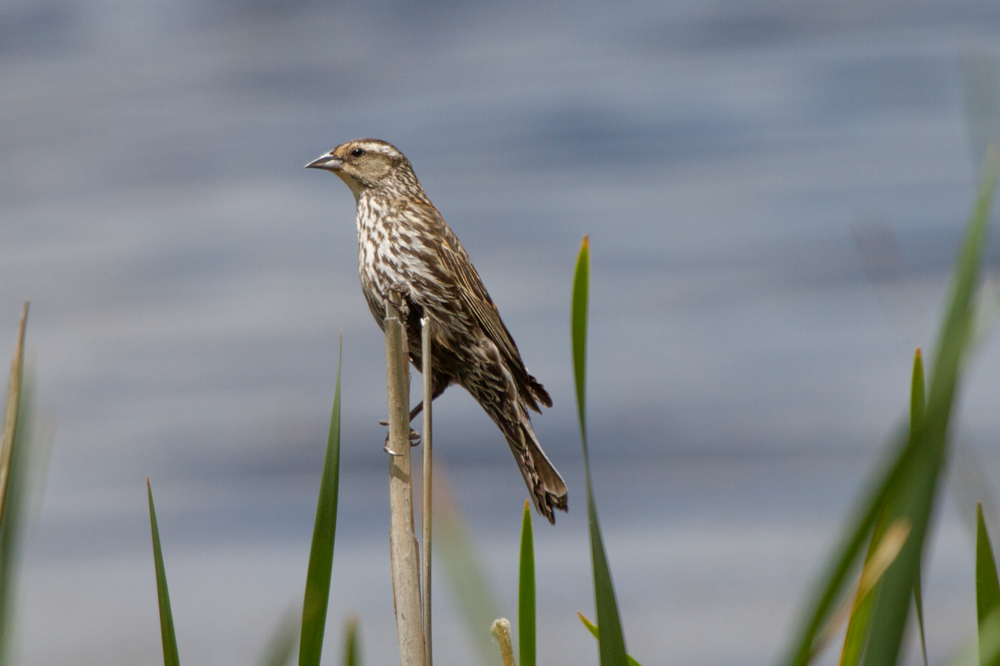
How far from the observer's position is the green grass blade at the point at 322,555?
144 centimetres

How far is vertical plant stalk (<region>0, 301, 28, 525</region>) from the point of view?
4.69ft

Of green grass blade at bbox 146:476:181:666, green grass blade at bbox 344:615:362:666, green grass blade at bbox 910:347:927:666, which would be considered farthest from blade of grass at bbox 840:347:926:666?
green grass blade at bbox 146:476:181:666

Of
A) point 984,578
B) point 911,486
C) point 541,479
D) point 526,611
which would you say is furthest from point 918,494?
point 541,479

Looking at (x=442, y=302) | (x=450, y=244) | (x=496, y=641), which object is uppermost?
(x=450, y=244)

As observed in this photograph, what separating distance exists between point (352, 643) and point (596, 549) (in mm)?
402

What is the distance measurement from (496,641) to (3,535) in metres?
0.74

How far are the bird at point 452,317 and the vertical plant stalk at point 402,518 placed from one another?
765 mm

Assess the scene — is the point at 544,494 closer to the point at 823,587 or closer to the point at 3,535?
the point at 3,535

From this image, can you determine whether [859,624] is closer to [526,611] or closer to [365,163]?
[526,611]

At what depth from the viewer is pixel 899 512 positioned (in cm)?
99

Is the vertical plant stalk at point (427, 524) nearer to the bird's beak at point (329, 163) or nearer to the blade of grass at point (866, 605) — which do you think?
the blade of grass at point (866, 605)

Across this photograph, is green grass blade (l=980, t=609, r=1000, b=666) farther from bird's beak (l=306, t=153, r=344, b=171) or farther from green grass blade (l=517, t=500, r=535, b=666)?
bird's beak (l=306, t=153, r=344, b=171)

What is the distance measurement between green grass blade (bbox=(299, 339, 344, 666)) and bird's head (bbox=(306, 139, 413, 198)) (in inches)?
103

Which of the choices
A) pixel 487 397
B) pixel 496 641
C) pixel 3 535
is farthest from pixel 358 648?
pixel 487 397
